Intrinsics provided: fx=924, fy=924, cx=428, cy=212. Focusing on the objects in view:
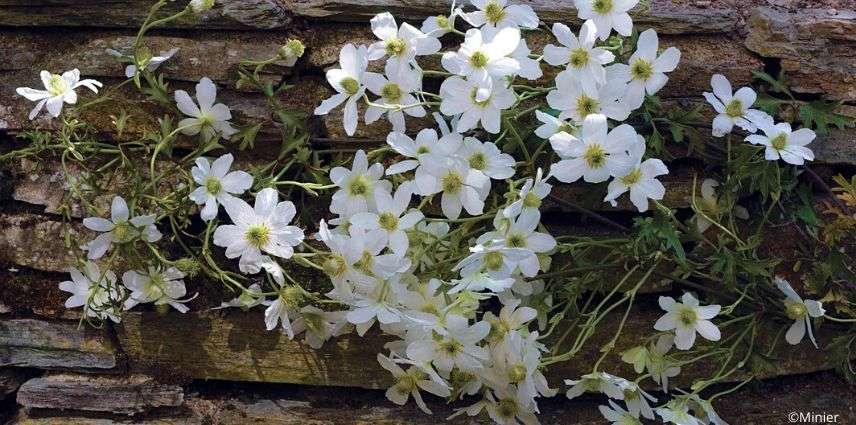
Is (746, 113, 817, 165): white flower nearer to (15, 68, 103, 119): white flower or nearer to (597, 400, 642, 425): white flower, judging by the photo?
(597, 400, 642, 425): white flower

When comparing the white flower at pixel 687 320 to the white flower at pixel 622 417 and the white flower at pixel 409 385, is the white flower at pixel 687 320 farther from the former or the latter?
the white flower at pixel 409 385

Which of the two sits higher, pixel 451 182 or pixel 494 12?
pixel 494 12

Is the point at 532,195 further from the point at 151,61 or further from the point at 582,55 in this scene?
the point at 151,61

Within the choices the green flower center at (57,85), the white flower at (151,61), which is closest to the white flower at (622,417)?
the white flower at (151,61)

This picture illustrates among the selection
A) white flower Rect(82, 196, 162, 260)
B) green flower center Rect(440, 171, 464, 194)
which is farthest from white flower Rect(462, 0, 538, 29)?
white flower Rect(82, 196, 162, 260)

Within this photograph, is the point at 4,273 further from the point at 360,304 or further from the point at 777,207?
the point at 777,207

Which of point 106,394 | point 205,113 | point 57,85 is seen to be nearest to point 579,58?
point 205,113
